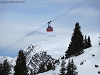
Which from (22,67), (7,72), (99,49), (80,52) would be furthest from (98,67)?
(7,72)

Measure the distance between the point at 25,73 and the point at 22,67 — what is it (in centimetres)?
160

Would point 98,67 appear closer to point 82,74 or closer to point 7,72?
point 82,74

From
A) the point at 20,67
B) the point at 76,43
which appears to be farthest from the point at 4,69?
the point at 76,43

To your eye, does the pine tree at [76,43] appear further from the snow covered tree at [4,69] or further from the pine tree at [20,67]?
the snow covered tree at [4,69]

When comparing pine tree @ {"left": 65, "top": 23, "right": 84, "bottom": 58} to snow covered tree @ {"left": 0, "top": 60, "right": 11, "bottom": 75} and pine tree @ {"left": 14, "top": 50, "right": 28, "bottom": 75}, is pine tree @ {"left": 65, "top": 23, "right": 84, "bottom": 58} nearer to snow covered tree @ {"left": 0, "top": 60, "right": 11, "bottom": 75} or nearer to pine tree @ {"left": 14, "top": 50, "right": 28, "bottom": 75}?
pine tree @ {"left": 14, "top": 50, "right": 28, "bottom": 75}

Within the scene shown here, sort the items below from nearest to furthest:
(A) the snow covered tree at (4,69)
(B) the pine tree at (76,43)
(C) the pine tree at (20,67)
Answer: (A) the snow covered tree at (4,69) → (C) the pine tree at (20,67) → (B) the pine tree at (76,43)

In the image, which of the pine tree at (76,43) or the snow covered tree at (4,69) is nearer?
the snow covered tree at (4,69)

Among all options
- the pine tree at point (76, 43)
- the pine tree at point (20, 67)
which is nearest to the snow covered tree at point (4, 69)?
the pine tree at point (20, 67)

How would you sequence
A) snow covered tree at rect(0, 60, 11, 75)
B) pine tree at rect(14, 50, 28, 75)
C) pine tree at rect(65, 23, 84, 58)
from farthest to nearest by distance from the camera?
pine tree at rect(65, 23, 84, 58) < pine tree at rect(14, 50, 28, 75) < snow covered tree at rect(0, 60, 11, 75)

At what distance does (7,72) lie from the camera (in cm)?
3177

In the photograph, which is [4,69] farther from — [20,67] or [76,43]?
[76,43]

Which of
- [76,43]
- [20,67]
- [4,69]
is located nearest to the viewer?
[4,69]

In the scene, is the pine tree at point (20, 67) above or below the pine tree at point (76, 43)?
below

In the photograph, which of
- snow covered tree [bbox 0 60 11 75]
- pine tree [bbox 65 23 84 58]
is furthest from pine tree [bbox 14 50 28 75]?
pine tree [bbox 65 23 84 58]
